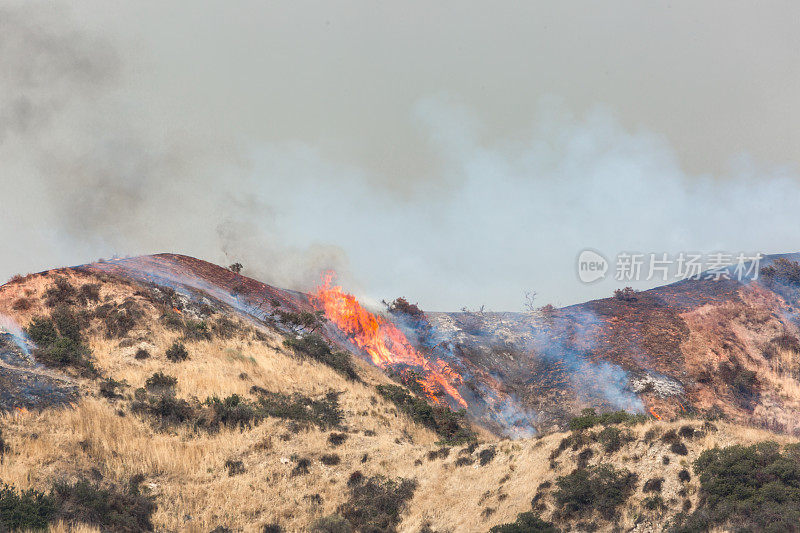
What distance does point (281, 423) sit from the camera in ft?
108

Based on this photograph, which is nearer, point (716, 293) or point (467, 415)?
point (467, 415)

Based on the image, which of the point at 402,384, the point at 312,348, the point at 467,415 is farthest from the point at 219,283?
the point at 467,415

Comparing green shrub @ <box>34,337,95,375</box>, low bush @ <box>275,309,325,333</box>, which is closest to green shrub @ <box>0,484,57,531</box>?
green shrub @ <box>34,337,95,375</box>

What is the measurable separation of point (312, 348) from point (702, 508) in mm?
33705

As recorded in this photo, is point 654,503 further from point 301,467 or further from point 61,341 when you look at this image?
point 61,341

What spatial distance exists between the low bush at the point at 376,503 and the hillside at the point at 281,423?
94 mm

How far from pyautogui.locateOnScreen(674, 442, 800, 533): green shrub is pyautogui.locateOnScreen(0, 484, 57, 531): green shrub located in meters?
21.4

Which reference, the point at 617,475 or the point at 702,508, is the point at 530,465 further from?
the point at 702,508

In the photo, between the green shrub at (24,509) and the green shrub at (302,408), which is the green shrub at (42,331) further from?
the green shrub at (24,509)

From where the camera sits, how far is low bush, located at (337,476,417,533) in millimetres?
24359

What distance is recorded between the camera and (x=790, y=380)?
170 ft

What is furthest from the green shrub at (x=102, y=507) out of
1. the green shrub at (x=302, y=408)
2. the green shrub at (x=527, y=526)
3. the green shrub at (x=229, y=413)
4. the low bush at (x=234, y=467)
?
the green shrub at (x=527, y=526)

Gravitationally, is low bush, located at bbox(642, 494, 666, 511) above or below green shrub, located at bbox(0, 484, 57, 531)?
above

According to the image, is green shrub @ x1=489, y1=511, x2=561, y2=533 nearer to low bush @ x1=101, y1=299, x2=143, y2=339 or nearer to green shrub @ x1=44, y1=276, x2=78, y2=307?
low bush @ x1=101, y1=299, x2=143, y2=339
